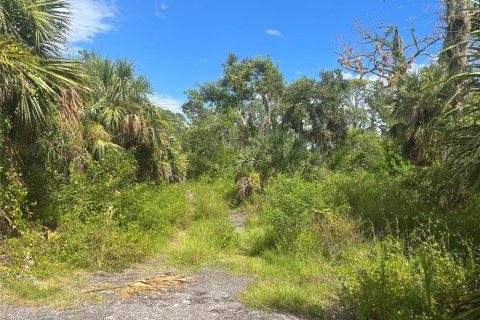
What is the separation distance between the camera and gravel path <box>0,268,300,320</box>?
17.3 feet

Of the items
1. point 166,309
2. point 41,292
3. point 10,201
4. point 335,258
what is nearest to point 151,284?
point 166,309

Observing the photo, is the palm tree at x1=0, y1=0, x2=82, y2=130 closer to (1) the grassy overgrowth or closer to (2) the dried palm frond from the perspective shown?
(2) the dried palm frond

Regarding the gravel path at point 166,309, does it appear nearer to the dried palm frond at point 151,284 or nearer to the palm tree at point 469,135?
the dried palm frond at point 151,284

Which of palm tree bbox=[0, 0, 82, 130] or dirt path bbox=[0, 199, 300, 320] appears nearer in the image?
dirt path bbox=[0, 199, 300, 320]

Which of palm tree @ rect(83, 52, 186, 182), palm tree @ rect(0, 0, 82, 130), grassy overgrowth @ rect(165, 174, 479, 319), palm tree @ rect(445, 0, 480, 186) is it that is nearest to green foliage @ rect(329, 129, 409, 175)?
grassy overgrowth @ rect(165, 174, 479, 319)

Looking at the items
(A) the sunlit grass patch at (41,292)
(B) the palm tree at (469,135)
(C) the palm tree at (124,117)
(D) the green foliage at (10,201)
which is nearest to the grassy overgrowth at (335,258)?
(B) the palm tree at (469,135)

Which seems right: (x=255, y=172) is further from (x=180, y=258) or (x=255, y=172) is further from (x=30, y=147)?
(x=30, y=147)

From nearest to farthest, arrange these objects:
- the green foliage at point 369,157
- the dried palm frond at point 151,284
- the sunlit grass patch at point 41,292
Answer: the sunlit grass patch at point 41,292
the dried palm frond at point 151,284
the green foliage at point 369,157

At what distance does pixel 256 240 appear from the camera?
10570mm

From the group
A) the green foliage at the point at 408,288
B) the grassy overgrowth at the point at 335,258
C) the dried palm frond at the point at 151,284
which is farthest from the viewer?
the dried palm frond at the point at 151,284

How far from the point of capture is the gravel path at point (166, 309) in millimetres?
5270

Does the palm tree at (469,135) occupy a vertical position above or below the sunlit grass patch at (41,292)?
above

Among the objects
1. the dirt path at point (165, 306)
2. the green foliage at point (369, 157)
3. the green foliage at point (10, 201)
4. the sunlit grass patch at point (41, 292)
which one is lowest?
the dirt path at point (165, 306)

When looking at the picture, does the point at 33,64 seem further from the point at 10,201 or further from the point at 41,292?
the point at 41,292
